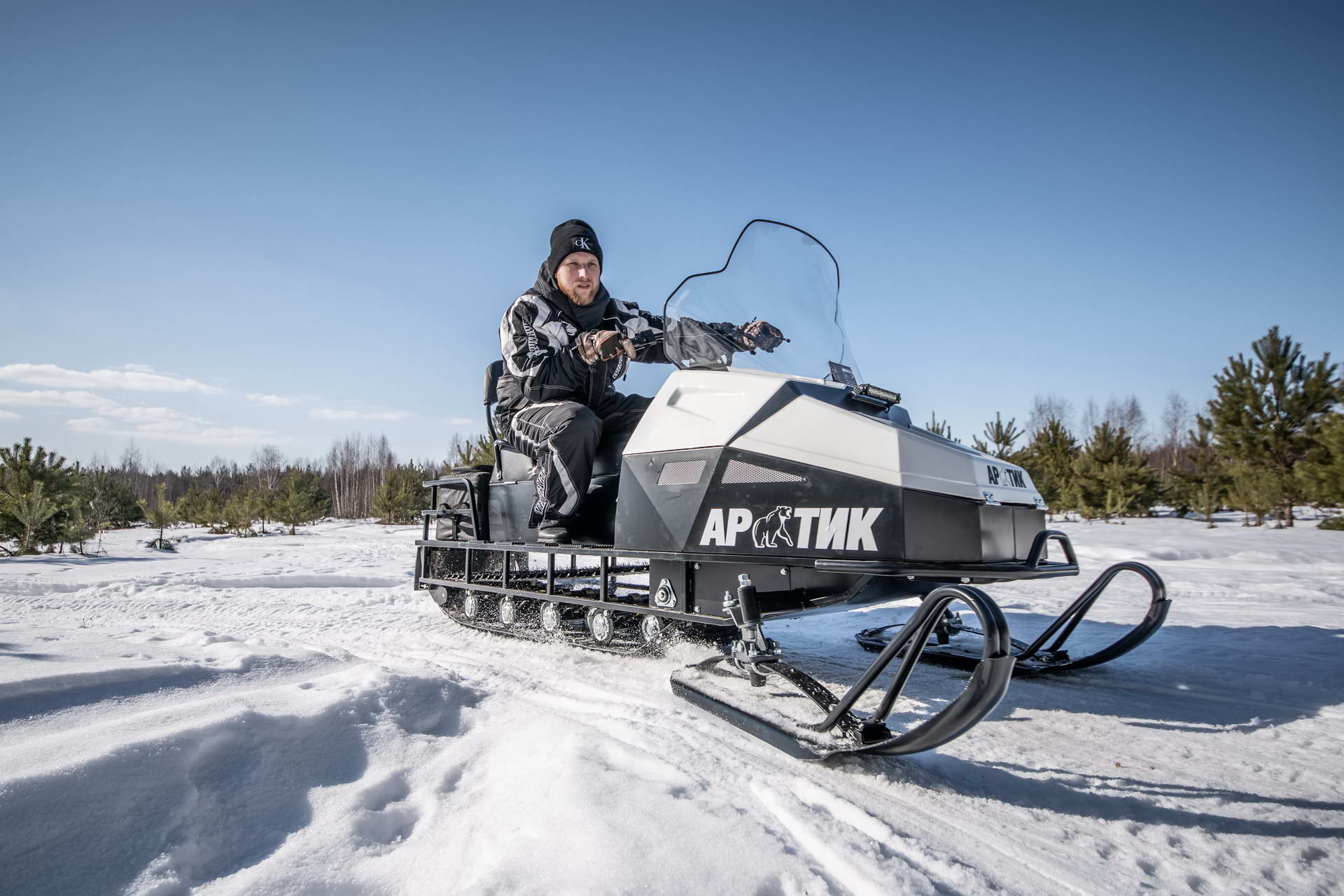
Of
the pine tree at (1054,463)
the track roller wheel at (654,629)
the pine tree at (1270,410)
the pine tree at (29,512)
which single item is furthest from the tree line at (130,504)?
the pine tree at (1270,410)

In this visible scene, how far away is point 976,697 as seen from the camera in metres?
1.80

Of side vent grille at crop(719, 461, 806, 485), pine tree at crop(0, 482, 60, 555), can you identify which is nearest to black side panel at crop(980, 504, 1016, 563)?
side vent grille at crop(719, 461, 806, 485)

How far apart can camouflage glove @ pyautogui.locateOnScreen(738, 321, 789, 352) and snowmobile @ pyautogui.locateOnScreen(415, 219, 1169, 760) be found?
3cm

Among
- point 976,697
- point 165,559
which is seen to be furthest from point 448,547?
point 165,559

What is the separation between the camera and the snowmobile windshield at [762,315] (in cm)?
327

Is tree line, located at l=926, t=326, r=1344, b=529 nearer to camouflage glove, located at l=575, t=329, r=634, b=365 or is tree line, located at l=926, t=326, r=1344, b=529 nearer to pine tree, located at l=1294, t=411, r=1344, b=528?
pine tree, located at l=1294, t=411, r=1344, b=528

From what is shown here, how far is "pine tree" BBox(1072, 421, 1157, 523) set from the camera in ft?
50.6

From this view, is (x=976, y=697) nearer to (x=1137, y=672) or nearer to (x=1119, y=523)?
(x=1137, y=672)

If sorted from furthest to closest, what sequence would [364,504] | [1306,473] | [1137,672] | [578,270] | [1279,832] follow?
[364,504] → [1306,473] → [578,270] → [1137,672] → [1279,832]

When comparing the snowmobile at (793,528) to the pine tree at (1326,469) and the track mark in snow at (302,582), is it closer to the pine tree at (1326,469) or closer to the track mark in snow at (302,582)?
the track mark in snow at (302,582)

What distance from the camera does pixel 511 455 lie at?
421 cm

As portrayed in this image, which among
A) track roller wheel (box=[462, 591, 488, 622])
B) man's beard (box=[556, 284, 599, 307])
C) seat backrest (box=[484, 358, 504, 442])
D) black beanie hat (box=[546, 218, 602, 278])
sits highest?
black beanie hat (box=[546, 218, 602, 278])

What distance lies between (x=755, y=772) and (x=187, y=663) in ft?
7.42

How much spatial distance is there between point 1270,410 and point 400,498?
23054 millimetres
